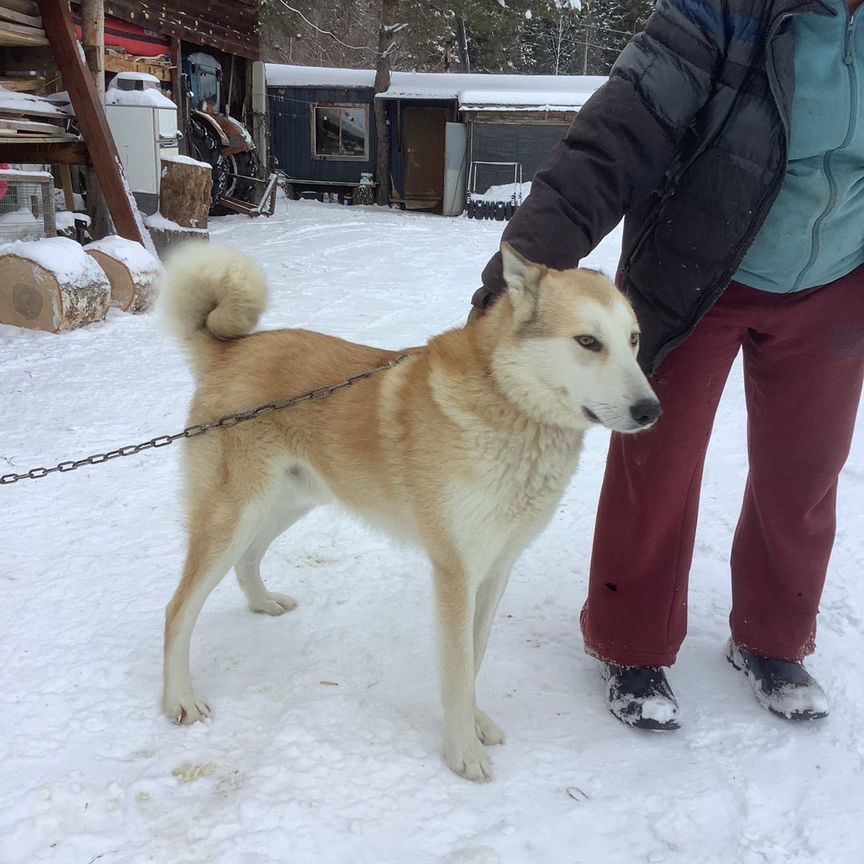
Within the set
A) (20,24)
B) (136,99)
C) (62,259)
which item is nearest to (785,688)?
(62,259)

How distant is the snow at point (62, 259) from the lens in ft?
18.4

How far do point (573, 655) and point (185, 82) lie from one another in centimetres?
1363

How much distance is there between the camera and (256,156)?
16.3 metres

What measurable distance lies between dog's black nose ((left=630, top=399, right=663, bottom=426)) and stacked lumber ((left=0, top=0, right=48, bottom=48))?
24.2ft

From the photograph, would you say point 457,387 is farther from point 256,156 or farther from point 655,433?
point 256,156

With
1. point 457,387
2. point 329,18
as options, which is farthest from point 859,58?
point 329,18

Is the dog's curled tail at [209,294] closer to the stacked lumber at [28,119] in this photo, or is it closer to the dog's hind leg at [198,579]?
the dog's hind leg at [198,579]

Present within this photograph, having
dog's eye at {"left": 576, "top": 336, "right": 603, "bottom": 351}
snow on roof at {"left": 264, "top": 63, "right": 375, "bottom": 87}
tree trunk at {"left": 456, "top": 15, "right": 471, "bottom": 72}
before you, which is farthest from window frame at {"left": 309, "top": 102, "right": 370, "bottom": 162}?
dog's eye at {"left": 576, "top": 336, "right": 603, "bottom": 351}

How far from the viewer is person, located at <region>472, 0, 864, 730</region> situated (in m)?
1.80

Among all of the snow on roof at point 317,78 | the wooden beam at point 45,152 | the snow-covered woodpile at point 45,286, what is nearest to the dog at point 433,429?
the snow-covered woodpile at point 45,286

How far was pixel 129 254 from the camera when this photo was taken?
654 cm

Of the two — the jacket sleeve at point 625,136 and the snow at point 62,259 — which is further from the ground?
the jacket sleeve at point 625,136

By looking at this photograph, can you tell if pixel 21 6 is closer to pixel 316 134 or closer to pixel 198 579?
pixel 198 579

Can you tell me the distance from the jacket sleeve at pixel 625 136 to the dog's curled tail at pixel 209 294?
0.76 m
